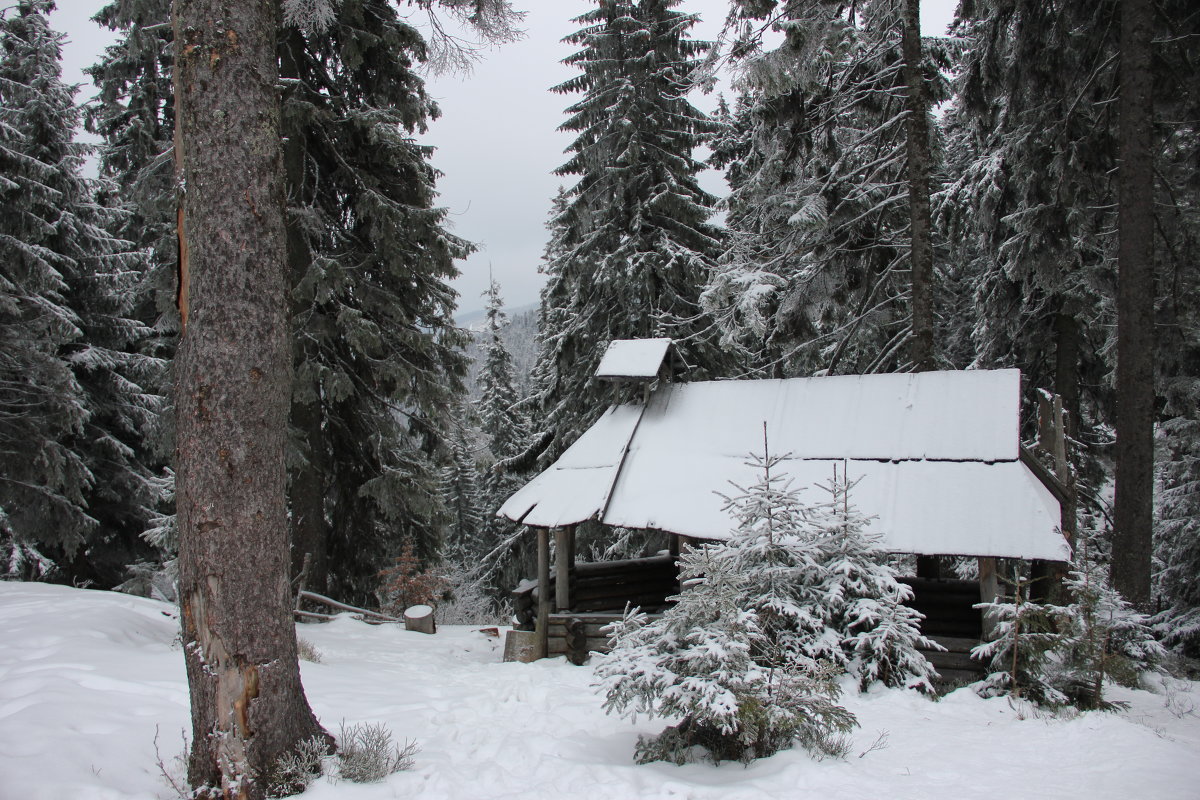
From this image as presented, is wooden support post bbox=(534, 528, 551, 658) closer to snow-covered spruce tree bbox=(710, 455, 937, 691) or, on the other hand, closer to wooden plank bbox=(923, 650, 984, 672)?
snow-covered spruce tree bbox=(710, 455, 937, 691)

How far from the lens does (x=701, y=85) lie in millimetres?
9594

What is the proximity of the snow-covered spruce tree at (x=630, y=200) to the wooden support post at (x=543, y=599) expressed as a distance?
5469 mm

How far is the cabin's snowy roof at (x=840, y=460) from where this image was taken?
25.0ft

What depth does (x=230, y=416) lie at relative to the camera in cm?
380

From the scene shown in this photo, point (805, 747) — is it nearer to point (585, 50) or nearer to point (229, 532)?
point (229, 532)

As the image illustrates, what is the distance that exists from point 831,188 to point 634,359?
4.79 metres

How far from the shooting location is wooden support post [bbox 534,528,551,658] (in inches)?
402

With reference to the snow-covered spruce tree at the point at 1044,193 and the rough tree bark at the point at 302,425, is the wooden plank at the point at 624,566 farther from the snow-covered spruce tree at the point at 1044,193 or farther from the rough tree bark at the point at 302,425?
the snow-covered spruce tree at the point at 1044,193

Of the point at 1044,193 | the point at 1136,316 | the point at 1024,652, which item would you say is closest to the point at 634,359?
the point at 1024,652

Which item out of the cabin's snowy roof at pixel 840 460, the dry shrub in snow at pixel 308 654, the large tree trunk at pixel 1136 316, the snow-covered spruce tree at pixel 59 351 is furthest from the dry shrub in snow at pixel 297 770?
the snow-covered spruce tree at pixel 59 351

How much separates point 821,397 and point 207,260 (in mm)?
8223

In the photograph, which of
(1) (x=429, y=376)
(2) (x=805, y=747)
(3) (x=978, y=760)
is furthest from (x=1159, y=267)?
(1) (x=429, y=376)

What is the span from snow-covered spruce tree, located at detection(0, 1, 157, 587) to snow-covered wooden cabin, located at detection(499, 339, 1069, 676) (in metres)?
8.90

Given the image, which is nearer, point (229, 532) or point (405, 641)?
point (229, 532)
